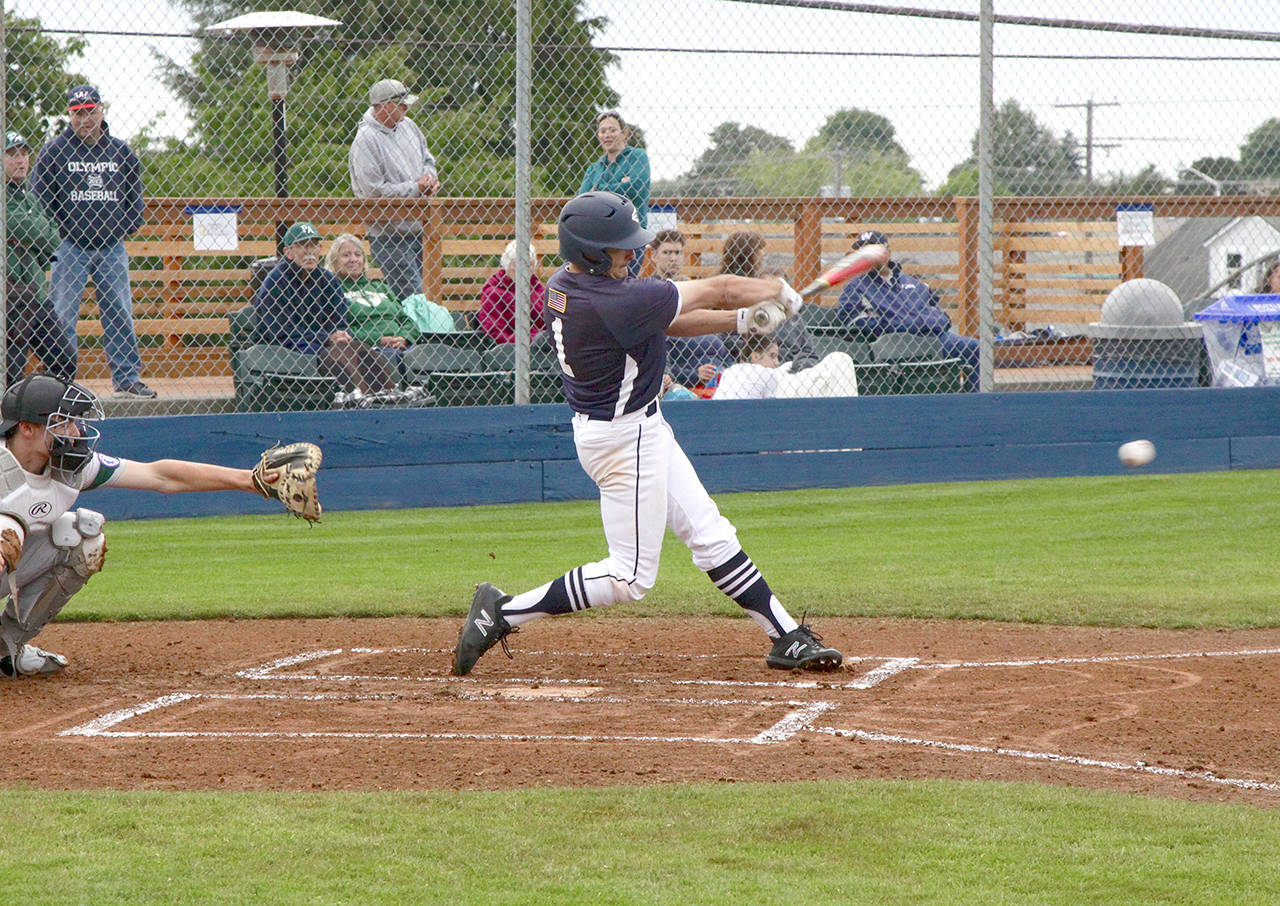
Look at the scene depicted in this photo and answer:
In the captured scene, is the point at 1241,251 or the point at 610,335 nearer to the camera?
the point at 610,335

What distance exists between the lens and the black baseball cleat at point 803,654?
5.75m

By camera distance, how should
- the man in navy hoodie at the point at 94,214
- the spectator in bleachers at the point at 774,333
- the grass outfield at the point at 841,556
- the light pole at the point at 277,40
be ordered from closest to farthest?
the grass outfield at the point at 841,556, the man in navy hoodie at the point at 94,214, the light pole at the point at 277,40, the spectator in bleachers at the point at 774,333

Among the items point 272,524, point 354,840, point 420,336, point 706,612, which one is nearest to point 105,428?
point 272,524

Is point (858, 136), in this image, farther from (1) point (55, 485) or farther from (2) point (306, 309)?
(1) point (55, 485)

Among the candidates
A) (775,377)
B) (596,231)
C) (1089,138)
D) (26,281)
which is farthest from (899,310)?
(26,281)

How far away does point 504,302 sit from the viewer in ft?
33.1

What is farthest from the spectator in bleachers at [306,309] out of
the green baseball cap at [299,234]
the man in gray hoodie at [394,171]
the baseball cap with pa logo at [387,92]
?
the baseball cap with pa logo at [387,92]

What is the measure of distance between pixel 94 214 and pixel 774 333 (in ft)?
15.2

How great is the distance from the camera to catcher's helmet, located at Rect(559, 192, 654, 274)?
5.43 meters

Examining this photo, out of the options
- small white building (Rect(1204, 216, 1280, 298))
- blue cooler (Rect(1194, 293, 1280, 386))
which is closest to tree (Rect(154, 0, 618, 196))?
blue cooler (Rect(1194, 293, 1280, 386))

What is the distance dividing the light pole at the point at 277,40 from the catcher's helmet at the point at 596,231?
4518 millimetres

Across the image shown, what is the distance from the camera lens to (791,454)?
10.7 meters

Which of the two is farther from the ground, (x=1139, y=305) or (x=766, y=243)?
(x=766, y=243)

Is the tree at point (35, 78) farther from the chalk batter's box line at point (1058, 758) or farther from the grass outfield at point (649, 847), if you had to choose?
the chalk batter's box line at point (1058, 758)
